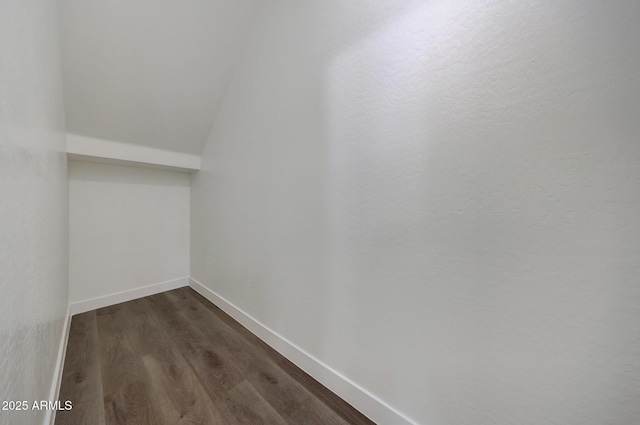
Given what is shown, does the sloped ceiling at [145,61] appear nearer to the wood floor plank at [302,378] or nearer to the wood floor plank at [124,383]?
the wood floor plank at [124,383]

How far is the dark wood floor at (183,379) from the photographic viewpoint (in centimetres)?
112

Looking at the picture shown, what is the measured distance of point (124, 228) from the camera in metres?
2.41

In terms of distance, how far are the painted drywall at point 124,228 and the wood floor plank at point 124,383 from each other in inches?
26.0

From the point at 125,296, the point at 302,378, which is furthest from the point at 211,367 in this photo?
the point at 125,296

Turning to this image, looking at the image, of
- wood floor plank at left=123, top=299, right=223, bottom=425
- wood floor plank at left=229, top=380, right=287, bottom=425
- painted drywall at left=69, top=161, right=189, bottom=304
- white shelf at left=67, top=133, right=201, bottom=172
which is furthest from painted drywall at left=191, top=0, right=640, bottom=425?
painted drywall at left=69, top=161, right=189, bottom=304

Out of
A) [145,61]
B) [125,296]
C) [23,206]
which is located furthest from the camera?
[125,296]

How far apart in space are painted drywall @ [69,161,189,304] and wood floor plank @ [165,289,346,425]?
104cm

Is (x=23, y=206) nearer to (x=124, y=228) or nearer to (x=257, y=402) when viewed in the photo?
(x=257, y=402)

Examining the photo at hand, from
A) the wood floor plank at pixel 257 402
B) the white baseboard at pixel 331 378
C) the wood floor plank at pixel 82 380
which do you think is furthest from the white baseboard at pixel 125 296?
the wood floor plank at pixel 257 402

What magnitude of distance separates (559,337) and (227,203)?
2.20 m

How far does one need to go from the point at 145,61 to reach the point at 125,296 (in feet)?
7.38

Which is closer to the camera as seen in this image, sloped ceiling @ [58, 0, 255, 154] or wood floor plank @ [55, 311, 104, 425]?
wood floor plank @ [55, 311, 104, 425]

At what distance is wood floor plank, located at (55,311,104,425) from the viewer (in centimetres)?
110

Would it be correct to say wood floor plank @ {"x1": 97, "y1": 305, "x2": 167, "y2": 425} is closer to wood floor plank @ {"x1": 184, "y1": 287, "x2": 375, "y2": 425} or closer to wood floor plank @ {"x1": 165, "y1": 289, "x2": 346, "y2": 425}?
wood floor plank @ {"x1": 165, "y1": 289, "x2": 346, "y2": 425}
